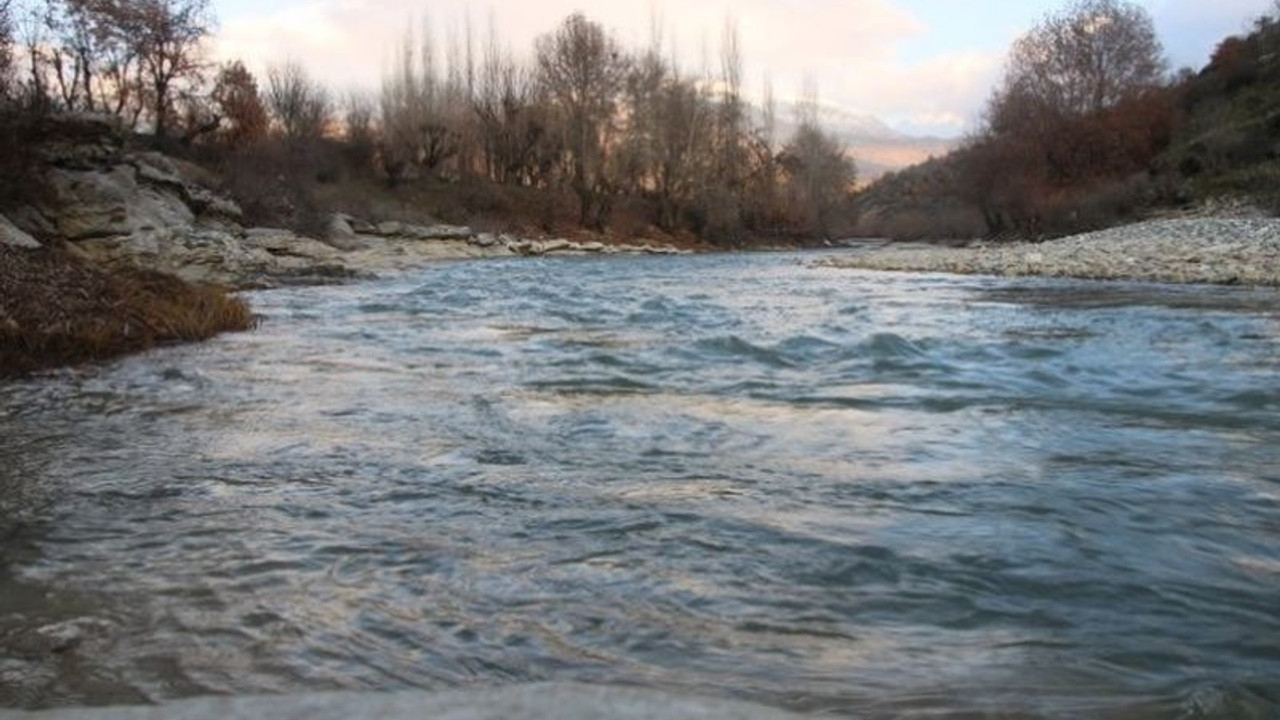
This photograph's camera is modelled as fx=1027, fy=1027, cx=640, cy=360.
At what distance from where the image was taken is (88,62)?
34.5 meters

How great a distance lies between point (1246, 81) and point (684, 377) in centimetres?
5125

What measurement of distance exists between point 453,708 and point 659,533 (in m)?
1.59

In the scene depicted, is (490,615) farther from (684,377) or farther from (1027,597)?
(684,377)

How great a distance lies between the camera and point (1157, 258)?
21359 millimetres

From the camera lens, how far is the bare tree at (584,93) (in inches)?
2167

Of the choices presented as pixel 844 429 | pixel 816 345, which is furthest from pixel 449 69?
pixel 844 429

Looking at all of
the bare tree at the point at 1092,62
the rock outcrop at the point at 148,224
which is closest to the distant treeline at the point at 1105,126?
the bare tree at the point at 1092,62

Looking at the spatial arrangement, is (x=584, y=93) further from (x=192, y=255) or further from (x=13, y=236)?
(x=13, y=236)

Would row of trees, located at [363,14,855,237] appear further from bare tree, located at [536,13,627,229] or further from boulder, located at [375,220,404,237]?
boulder, located at [375,220,404,237]

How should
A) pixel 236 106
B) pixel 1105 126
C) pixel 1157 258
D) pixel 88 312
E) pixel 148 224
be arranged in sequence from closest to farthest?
1. pixel 88 312
2. pixel 148 224
3. pixel 1157 258
4. pixel 236 106
5. pixel 1105 126

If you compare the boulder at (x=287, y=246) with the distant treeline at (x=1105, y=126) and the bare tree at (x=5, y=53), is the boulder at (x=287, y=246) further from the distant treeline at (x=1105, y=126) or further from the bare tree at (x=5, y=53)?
the distant treeline at (x=1105, y=126)

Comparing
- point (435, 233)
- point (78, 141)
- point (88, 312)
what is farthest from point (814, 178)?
point (88, 312)

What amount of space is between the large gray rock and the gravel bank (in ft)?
56.2

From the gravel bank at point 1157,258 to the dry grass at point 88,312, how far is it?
1561 centimetres
